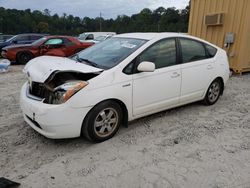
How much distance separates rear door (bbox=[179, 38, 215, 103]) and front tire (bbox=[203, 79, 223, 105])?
0.21m

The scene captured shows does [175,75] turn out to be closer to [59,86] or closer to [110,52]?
[110,52]

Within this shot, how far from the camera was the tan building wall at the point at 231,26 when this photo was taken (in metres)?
8.00

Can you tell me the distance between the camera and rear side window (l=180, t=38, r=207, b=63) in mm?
4491

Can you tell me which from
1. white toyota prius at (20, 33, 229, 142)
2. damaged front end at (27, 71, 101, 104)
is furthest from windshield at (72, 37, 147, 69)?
damaged front end at (27, 71, 101, 104)

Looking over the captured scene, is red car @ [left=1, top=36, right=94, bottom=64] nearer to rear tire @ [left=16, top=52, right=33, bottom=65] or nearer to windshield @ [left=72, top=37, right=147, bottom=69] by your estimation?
rear tire @ [left=16, top=52, right=33, bottom=65]

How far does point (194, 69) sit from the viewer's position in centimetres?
458

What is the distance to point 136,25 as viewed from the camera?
4828 cm

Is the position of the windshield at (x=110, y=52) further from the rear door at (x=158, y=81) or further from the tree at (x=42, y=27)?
the tree at (x=42, y=27)

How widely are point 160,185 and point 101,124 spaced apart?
1200mm

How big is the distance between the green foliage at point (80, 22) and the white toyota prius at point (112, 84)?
3573 centimetres

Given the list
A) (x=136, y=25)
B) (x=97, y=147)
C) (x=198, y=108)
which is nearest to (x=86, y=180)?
(x=97, y=147)

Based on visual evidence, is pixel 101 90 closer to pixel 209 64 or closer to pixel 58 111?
pixel 58 111

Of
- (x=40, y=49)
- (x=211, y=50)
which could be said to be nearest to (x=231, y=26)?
(x=211, y=50)

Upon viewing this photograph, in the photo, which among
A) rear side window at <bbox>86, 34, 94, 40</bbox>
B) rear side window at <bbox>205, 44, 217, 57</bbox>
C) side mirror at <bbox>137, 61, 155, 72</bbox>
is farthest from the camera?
rear side window at <bbox>86, 34, 94, 40</bbox>
